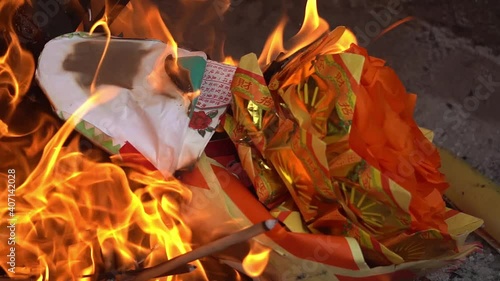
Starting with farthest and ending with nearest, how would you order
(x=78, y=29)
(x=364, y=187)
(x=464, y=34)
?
(x=464, y=34) → (x=78, y=29) → (x=364, y=187)

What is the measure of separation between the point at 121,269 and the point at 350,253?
359 mm

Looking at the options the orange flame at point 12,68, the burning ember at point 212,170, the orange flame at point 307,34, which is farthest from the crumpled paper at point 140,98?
the orange flame at point 307,34

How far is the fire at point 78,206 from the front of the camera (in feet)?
2.91

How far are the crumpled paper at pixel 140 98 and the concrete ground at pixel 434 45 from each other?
0.66 meters

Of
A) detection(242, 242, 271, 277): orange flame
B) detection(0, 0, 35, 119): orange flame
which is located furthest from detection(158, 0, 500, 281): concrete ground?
detection(242, 242, 271, 277): orange flame

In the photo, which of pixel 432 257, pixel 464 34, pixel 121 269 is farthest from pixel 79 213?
pixel 464 34

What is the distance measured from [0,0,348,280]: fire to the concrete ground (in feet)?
2.12

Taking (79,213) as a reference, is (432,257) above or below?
above

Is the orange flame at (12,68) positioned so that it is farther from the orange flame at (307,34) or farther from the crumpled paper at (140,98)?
the orange flame at (307,34)

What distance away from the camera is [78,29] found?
1166mm

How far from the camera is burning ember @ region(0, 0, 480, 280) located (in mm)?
785

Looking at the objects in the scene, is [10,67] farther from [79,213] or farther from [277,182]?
[277,182]

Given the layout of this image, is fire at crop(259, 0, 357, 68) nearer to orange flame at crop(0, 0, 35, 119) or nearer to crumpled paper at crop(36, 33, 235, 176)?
crumpled paper at crop(36, 33, 235, 176)

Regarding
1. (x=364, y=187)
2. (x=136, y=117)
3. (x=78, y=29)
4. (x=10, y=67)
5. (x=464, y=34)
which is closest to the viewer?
(x=364, y=187)
